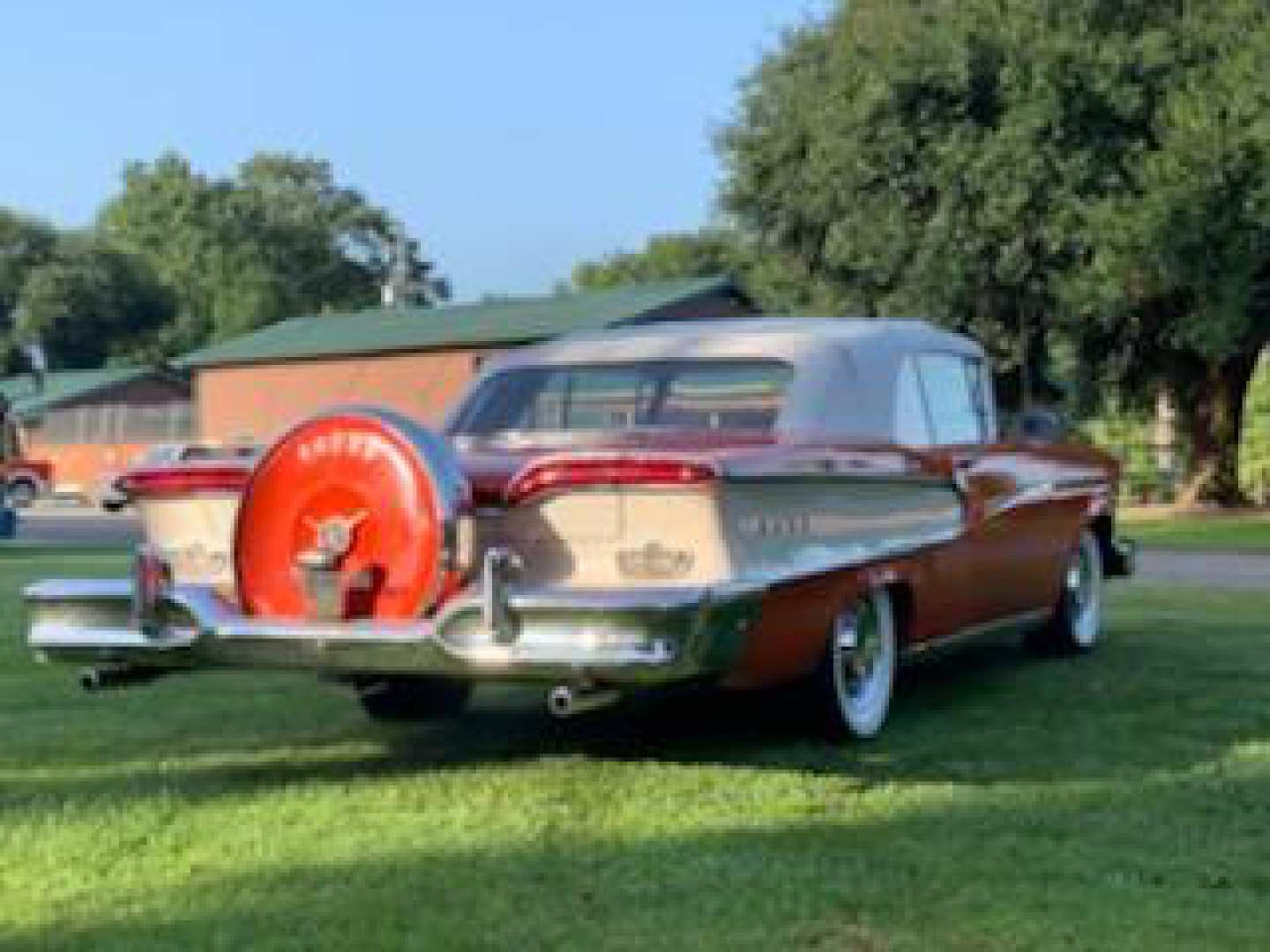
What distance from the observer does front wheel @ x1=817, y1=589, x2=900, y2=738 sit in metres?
7.14

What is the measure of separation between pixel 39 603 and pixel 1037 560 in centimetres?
463

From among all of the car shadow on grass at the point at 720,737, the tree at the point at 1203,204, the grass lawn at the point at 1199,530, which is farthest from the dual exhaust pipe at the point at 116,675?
the tree at the point at 1203,204

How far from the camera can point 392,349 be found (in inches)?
1885

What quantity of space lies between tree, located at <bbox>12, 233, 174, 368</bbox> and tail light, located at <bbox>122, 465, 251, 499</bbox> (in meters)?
81.9

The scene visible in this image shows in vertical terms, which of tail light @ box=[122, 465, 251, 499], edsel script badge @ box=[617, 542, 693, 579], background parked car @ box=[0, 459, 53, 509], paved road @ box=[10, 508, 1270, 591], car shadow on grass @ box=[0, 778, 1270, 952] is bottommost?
background parked car @ box=[0, 459, 53, 509]

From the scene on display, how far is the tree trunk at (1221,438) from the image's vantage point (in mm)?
32031

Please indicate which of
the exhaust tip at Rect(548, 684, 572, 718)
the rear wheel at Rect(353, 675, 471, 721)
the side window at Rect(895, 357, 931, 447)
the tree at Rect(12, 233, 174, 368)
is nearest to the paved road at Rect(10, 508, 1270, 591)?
the rear wheel at Rect(353, 675, 471, 721)

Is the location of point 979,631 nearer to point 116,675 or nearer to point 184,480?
point 184,480

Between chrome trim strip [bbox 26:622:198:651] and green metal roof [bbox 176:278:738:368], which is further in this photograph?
green metal roof [bbox 176:278:738:368]

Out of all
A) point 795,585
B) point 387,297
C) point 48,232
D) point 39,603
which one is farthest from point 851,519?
point 48,232

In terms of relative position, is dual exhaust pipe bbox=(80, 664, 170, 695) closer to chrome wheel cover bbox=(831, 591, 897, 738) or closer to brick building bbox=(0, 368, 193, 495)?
chrome wheel cover bbox=(831, 591, 897, 738)

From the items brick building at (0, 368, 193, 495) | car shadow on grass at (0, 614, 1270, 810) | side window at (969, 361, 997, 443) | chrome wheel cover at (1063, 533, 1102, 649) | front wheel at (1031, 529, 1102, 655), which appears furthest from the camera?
brick building at (0, 368, 193, 495)

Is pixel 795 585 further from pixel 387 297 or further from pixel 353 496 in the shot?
pixel 387 297

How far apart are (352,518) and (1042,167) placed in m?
22.5
